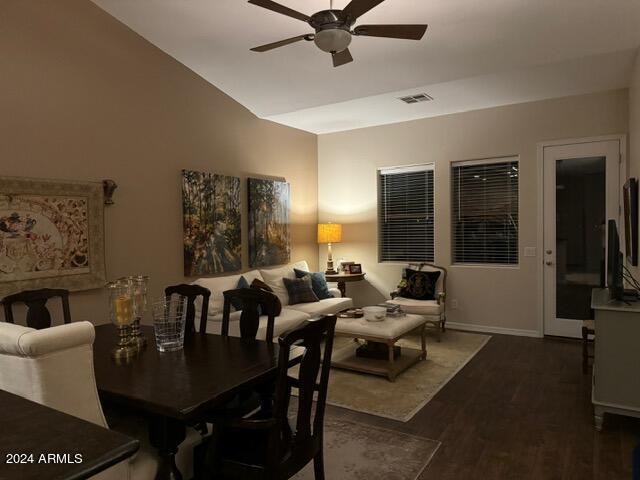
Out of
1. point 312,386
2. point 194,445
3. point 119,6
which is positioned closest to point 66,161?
point 119,6

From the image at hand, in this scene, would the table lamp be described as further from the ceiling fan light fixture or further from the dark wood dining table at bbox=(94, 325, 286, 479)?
the dark wood dining table at bbox=(94, 325, 286, 479)

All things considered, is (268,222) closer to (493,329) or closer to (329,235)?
(329,235)

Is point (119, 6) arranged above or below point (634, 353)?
above

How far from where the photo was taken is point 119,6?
3.91 metres

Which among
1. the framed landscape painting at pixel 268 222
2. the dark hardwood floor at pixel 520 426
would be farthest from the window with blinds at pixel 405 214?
the dark hardwood floor at pixel 520 426

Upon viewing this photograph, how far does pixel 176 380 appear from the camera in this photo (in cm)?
191

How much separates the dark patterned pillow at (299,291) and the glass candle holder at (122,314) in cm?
315

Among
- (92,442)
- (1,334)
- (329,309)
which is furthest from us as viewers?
(329,309)

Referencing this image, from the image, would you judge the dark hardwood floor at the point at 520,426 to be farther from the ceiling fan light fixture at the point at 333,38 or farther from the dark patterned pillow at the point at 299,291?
the ceiling fan light fixture at the point at 333,38

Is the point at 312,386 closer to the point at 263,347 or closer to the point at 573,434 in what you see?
the point at 263,347

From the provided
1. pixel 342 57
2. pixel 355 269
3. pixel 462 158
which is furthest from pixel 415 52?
pixel 355 269

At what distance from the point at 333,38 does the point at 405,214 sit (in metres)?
4.04

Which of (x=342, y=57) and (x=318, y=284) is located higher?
(x=342, y=57)

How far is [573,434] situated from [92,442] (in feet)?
10.2
